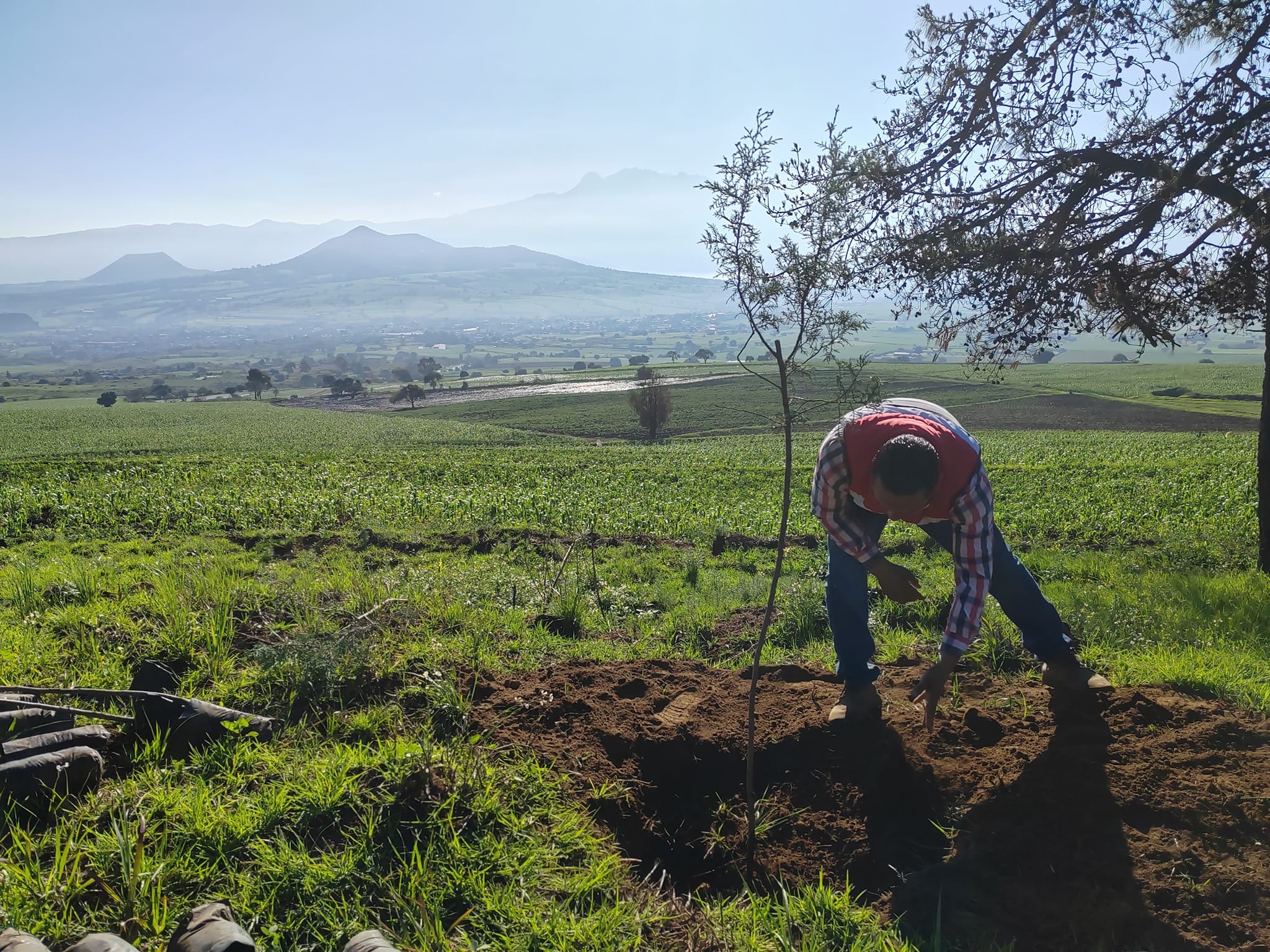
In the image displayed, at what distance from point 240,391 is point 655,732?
142 m

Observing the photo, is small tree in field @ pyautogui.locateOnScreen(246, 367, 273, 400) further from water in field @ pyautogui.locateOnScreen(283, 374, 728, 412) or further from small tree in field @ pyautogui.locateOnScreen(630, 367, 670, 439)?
small tree in field @ pyautogui.locateOnScreen(630, 367, 670, 439)

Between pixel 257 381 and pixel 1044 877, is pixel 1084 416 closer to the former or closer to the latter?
pixel 1044 877

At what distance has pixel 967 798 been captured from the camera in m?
3.47

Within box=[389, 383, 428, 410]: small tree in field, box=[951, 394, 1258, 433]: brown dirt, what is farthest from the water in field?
box=[951, 394, 1258, 433]: brown dirt

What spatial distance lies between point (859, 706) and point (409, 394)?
92.7 meters

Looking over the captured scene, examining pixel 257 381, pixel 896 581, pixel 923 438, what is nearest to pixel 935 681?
pixel 896 581

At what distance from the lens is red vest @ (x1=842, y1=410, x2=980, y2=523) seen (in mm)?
3453

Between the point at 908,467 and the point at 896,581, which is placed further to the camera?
the point at 896,581

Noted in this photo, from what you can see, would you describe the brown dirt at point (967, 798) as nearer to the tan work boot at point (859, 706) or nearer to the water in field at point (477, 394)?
the tan work boot at point (859, 706)

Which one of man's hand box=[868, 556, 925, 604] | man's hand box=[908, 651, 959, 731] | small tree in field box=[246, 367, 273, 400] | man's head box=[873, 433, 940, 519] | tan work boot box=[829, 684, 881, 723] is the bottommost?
tan work boot box=[829, 684, 881, 723]

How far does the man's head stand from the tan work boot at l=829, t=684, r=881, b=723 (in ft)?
4.76

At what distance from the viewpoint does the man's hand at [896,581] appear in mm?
3613

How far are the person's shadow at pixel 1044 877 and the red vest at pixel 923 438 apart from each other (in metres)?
1.37

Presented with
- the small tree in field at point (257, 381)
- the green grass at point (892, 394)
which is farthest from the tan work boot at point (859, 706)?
the small tree in field at point (257, 381)
